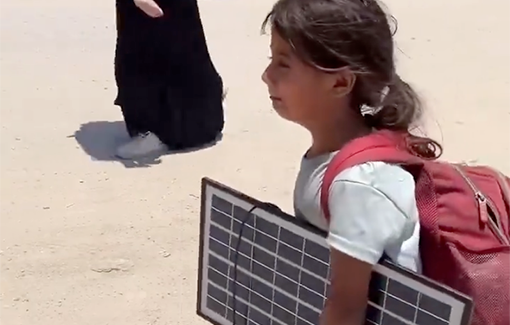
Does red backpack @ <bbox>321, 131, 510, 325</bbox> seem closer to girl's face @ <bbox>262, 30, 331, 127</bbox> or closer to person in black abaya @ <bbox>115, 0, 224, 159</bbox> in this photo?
girl's face @ <bbox>262, 30, 331, 127</bbox>

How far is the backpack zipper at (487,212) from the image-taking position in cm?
163

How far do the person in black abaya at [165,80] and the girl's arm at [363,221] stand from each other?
2.54m

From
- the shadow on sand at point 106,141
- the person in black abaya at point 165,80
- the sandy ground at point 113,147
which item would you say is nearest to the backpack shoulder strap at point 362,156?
the sandy ground at point 113,147

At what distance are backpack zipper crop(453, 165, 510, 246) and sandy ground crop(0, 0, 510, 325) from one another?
838 mm

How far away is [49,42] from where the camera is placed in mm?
5996

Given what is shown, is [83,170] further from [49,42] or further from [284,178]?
[49,42]

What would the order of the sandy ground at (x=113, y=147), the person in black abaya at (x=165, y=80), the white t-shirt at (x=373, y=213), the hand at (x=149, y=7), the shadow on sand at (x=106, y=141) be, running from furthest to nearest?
1. the shadow on sand at (x=106, y=141)
2. the person in black abaya at (x=165, y=80)
3. the hand at (x=149, y=7)
4. the sandy ground at (x=113, y=147)
5. the white t-shirt at (x=373, y=213)

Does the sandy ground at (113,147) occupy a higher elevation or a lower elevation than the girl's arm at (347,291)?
lower

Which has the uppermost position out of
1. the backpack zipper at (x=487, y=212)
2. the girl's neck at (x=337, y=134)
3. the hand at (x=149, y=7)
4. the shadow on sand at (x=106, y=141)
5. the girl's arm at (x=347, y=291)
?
the girl's neck at (x=337, y=134)

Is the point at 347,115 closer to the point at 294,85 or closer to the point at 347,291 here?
the point at 294,85

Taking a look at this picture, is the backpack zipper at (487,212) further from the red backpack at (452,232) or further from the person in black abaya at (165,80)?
the person in black abaya at (165,80)

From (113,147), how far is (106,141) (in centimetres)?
8

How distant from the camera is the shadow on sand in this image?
13.9 feet

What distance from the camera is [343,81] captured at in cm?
165
